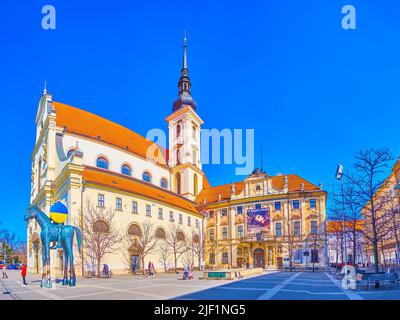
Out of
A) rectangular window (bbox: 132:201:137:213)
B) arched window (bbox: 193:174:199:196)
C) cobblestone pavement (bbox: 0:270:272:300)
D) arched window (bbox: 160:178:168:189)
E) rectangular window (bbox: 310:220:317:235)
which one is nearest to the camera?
cobblestone pavement (bbox: 0:270:272:300)

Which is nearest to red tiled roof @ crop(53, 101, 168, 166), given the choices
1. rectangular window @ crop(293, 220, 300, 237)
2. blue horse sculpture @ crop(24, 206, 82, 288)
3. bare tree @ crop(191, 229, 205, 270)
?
bare tree @ crop(191, 229, 205, 270)

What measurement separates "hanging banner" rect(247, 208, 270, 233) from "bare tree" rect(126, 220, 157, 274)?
61.4 ft

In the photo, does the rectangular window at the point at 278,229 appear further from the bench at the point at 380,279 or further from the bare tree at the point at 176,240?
the bench at the point at 380,279

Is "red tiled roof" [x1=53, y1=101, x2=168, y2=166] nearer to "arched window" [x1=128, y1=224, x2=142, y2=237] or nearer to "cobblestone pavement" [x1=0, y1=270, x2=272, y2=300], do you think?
"arched window" [x1=128, y1=224, x2=142, y2=237]

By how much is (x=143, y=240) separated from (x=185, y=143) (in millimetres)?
29792

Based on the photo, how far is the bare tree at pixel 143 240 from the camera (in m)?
41.6

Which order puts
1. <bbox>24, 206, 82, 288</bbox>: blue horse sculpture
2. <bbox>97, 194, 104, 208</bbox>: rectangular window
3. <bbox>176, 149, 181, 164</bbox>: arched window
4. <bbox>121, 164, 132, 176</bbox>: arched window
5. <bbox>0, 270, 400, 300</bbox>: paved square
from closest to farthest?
<bbox>0, 270, 400, 300</bbox>: paved square
<bbox>24, 206, 82, 288</bbox>: blue horse sculpture
<bbox>97, 194, 104, 208</bbox>: rectangular window
<bbox>121, 164, 132, 176</bbox>: arched window
<bbox>176, 149, 181, 164</bbox>: arched window

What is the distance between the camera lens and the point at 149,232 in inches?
1764

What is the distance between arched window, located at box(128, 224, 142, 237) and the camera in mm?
42406

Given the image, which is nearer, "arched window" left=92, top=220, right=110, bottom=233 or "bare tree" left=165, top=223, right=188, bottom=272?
"arched window" left=92, top=220, right=110, bottom=233

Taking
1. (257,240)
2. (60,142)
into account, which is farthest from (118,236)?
(257,240)

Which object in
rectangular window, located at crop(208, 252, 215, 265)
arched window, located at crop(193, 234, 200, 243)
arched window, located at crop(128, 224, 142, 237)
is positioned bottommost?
rectangular window, located at crop(208, 252, 215, 265)
